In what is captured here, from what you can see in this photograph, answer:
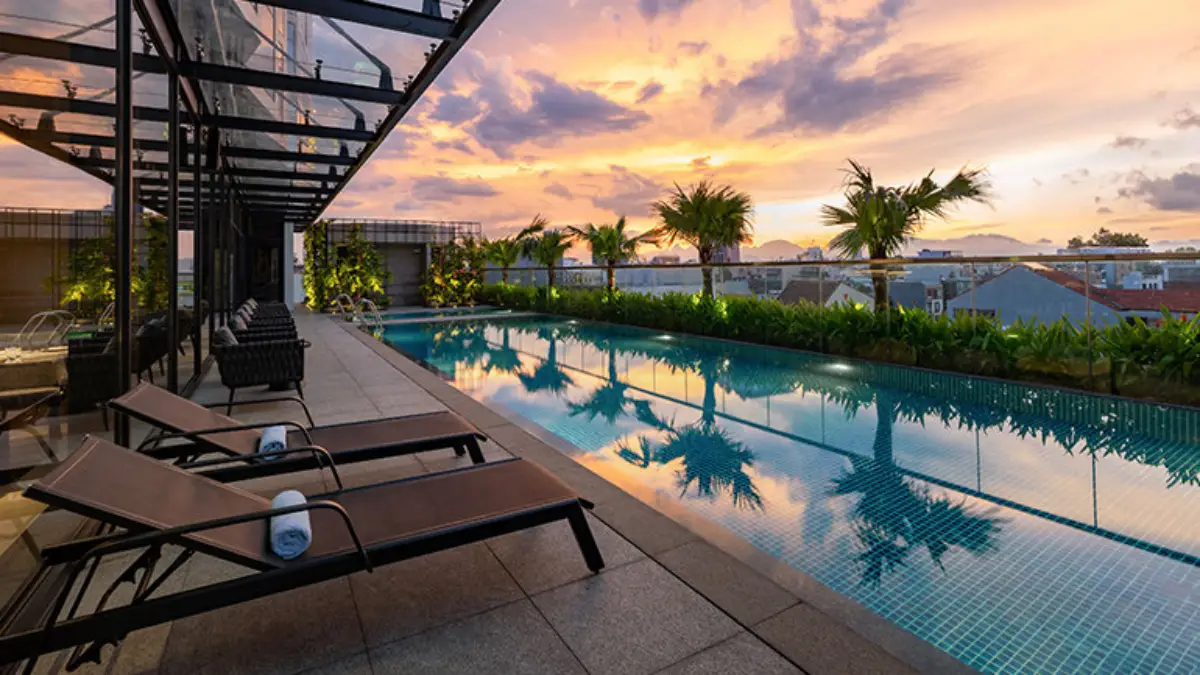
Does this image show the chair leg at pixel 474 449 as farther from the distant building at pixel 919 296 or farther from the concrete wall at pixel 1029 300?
the distant building at pixel 919 296

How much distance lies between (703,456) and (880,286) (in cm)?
540

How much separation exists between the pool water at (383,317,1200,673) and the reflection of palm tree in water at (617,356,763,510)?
2 centimetres

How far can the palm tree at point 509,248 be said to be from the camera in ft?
67.7

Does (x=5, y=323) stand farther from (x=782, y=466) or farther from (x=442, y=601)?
(x=782, y=466)

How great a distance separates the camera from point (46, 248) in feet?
8.44

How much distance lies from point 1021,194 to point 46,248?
16.8 m

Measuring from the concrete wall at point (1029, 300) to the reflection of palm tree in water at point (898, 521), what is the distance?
12.8 ft

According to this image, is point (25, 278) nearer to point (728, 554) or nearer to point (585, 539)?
point (585, 539)

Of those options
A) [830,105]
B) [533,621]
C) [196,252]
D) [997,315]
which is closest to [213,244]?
[196,252]

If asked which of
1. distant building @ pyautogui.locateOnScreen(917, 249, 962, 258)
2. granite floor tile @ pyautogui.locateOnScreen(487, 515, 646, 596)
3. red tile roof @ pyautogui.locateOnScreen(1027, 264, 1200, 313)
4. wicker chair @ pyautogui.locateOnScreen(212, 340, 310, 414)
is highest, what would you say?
distant building @ pyautogui.locateOnScreen(917, 249, 962, 258)

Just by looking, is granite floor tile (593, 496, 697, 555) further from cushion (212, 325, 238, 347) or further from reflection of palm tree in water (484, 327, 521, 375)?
reflection of palm tree in water (484, 327, 521, 375)

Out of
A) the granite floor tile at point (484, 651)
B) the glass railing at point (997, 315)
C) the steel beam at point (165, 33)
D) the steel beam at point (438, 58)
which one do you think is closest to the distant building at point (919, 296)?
the glass railing at point (997, 315)

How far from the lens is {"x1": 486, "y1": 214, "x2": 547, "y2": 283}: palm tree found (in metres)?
20.6

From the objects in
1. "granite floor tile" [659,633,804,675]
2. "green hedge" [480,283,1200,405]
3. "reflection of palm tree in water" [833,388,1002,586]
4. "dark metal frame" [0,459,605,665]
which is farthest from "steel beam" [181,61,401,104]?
"green hedge" [480,283,1200,405]
